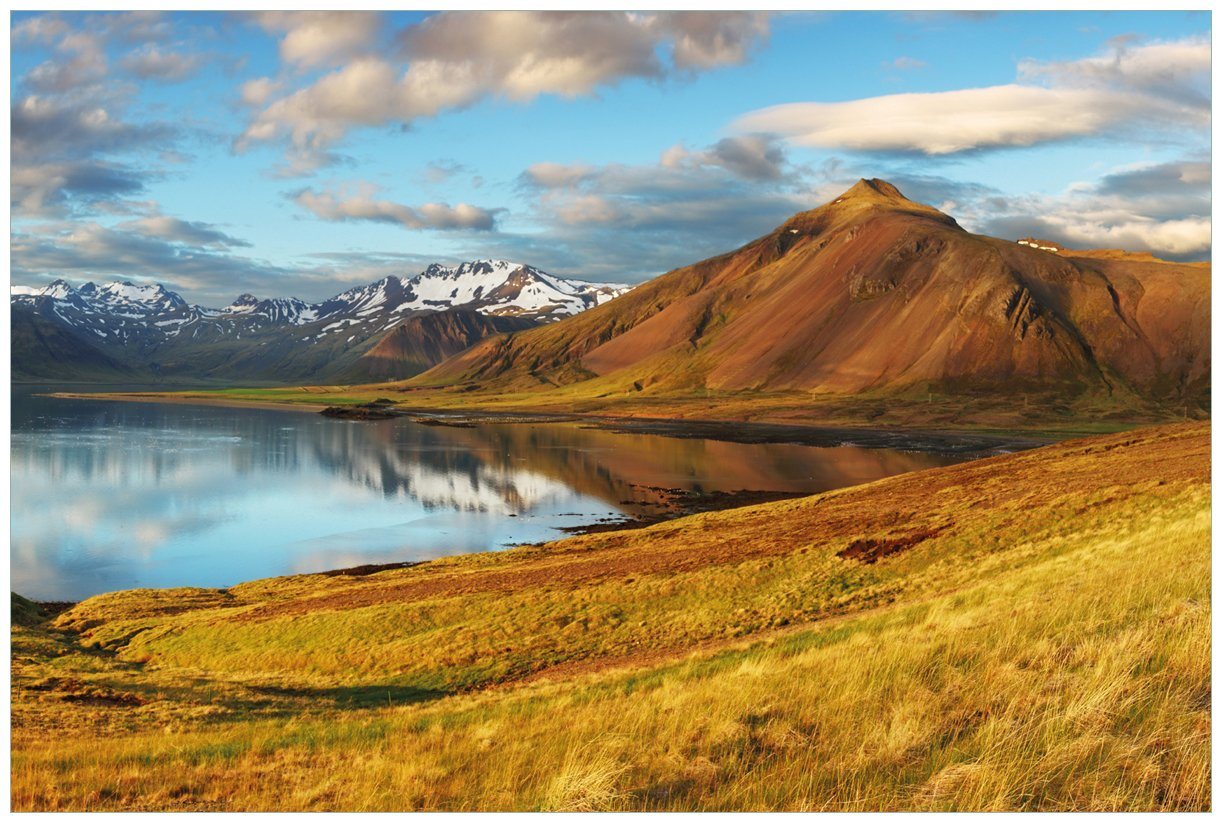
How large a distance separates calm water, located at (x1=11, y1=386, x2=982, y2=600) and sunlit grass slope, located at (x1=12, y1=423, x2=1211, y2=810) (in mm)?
14874

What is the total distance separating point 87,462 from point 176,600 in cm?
7560

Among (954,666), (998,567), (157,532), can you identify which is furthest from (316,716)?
(157,532)

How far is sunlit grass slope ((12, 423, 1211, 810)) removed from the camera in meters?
10.2

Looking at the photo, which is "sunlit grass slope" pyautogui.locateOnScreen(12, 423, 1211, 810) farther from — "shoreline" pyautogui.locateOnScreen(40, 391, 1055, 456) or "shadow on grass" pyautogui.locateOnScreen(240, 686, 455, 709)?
"shoreline" pyautogui.locateOnScreen(40, 391, 1055, 456)

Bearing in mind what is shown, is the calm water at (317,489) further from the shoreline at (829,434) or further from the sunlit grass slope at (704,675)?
the sunlit grass slope at (704,675)

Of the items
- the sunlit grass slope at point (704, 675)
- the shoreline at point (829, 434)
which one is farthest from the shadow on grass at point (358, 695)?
the shoreline at point (829, 434)

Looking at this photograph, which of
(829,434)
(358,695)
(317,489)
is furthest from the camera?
(829,434)

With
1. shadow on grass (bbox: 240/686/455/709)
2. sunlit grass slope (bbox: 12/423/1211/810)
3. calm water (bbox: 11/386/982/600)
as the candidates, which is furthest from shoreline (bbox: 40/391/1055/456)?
shadow on grass (bbox: 240/686/455/709)

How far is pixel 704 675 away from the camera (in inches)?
706

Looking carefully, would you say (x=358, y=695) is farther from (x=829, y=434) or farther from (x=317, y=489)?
(x=829, y=434)

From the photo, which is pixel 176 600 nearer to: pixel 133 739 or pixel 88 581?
pixel 88 581

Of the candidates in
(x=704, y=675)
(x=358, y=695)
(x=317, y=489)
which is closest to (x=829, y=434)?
(x=317, y=489)

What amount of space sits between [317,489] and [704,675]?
252 feet

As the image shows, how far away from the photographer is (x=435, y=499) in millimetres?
81750
